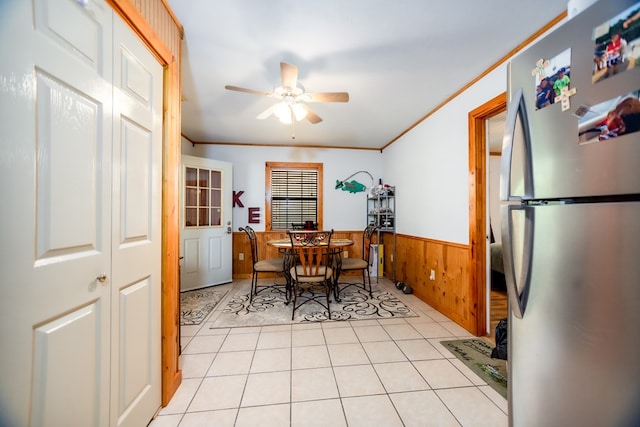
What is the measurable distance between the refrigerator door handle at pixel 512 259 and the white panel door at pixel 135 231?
1.57 meters

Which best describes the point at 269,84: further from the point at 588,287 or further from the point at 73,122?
the point at 588,287

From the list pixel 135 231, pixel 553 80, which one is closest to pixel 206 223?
pixel 135 231

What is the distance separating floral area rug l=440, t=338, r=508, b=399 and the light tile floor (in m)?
0.06

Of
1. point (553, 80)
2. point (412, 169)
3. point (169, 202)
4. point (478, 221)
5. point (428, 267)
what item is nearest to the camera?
point (553, 80)

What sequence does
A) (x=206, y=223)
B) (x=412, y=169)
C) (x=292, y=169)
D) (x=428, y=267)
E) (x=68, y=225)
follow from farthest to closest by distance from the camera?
(x=292, y=169) → (x=206, y=223) → (x=412, y=169) → (x=428, y=267) → (x=68, y=225)

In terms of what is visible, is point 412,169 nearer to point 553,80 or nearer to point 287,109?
point 287,109

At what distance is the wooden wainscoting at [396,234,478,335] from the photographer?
2.37 meters

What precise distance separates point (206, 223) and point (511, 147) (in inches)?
157

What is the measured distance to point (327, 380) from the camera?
1659mm

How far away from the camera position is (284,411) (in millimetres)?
1402

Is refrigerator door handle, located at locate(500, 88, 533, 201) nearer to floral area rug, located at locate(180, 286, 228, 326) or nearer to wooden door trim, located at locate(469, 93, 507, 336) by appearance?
wooden door trim, located at locate(469, 93, 507, 336)

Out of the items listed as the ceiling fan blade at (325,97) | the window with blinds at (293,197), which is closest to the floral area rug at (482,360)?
the ceiling fan blade at (325,97)

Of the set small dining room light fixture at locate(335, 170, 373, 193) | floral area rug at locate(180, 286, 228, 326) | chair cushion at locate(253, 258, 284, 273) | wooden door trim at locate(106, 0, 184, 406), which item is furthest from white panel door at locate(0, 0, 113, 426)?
small dining room light fixture at locate(335, 170, 373, 193)

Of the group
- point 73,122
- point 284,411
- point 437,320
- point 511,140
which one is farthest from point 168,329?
point 437,320
